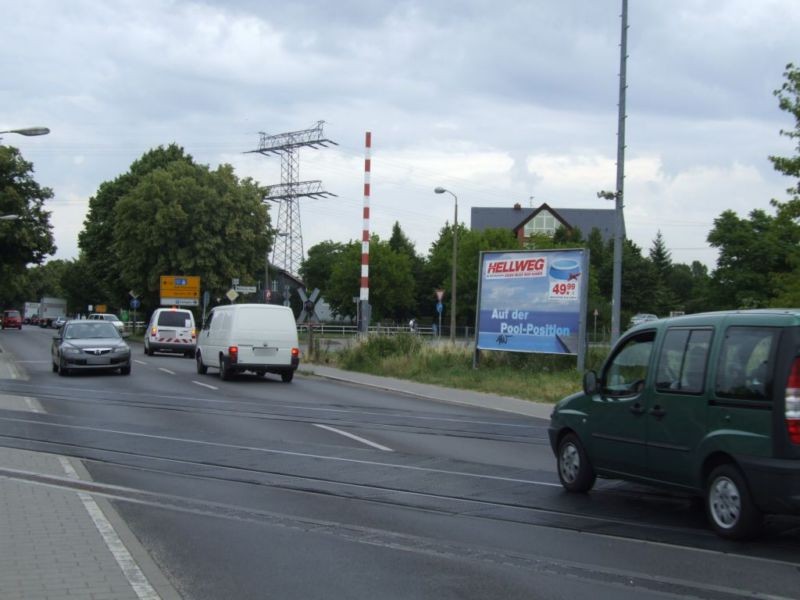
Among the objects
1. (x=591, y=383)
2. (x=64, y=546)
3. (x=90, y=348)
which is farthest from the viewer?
(x=90, y=348)

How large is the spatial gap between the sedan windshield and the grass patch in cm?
819

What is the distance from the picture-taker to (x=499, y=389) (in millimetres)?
23375

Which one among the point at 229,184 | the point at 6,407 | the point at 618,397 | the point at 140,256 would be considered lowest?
the point at 6,407

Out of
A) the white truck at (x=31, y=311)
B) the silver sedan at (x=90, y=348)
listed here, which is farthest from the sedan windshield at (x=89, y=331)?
the white truck at (x=31, y=311)

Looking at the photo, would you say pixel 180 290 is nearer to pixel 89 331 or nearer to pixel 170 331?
pixel 170 331

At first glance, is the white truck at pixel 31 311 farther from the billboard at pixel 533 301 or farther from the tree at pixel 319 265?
the billboard at pixel 533 301

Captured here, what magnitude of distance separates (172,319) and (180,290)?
1670cm

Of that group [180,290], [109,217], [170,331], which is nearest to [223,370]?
[170,331]

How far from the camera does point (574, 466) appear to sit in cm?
948

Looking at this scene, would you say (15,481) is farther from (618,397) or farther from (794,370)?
(794,370)

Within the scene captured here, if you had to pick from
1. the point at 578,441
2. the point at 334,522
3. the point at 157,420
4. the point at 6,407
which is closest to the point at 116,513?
the point at 334,522

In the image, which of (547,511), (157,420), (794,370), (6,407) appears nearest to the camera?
(794,370)

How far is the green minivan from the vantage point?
6.99m

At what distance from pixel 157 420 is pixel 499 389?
388 inches
